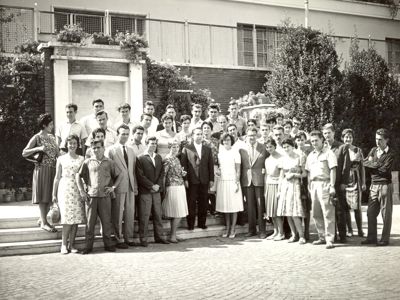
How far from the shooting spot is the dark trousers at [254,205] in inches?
415

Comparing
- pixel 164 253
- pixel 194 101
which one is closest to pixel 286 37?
pixel 194 101

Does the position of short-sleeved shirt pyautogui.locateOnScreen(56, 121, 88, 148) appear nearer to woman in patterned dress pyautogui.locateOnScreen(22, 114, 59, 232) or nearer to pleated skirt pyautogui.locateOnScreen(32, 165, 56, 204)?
woman in patterned dress pyautogui.locateOnScreen(22, 114, 59, 232)

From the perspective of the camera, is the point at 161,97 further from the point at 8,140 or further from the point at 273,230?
the point at 273,230

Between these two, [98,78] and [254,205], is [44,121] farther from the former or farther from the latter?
[98,78]

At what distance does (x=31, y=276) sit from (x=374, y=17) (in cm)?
2204

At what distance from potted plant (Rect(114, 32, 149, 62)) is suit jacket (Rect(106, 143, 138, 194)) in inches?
221

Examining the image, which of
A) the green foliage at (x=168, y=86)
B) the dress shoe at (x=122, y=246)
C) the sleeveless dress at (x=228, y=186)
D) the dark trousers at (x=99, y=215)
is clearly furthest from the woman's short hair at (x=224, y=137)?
the green foliage at (x=168, y=86)

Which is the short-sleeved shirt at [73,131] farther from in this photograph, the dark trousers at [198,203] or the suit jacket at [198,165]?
the dark trousers at [198,203]

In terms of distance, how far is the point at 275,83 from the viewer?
1759 cm

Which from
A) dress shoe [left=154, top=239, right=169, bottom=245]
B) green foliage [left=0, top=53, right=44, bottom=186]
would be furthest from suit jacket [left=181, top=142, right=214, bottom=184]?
green foliage [left=0, top=53, right=44, bottom=186]

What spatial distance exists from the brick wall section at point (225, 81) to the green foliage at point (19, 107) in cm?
546

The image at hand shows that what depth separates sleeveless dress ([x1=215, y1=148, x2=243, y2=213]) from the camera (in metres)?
10.5

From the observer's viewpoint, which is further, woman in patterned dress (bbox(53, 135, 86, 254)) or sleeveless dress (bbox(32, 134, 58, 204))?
sleeveless dress (bbox(32, 134, 58, 204))

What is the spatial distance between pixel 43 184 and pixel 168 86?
8031mm
